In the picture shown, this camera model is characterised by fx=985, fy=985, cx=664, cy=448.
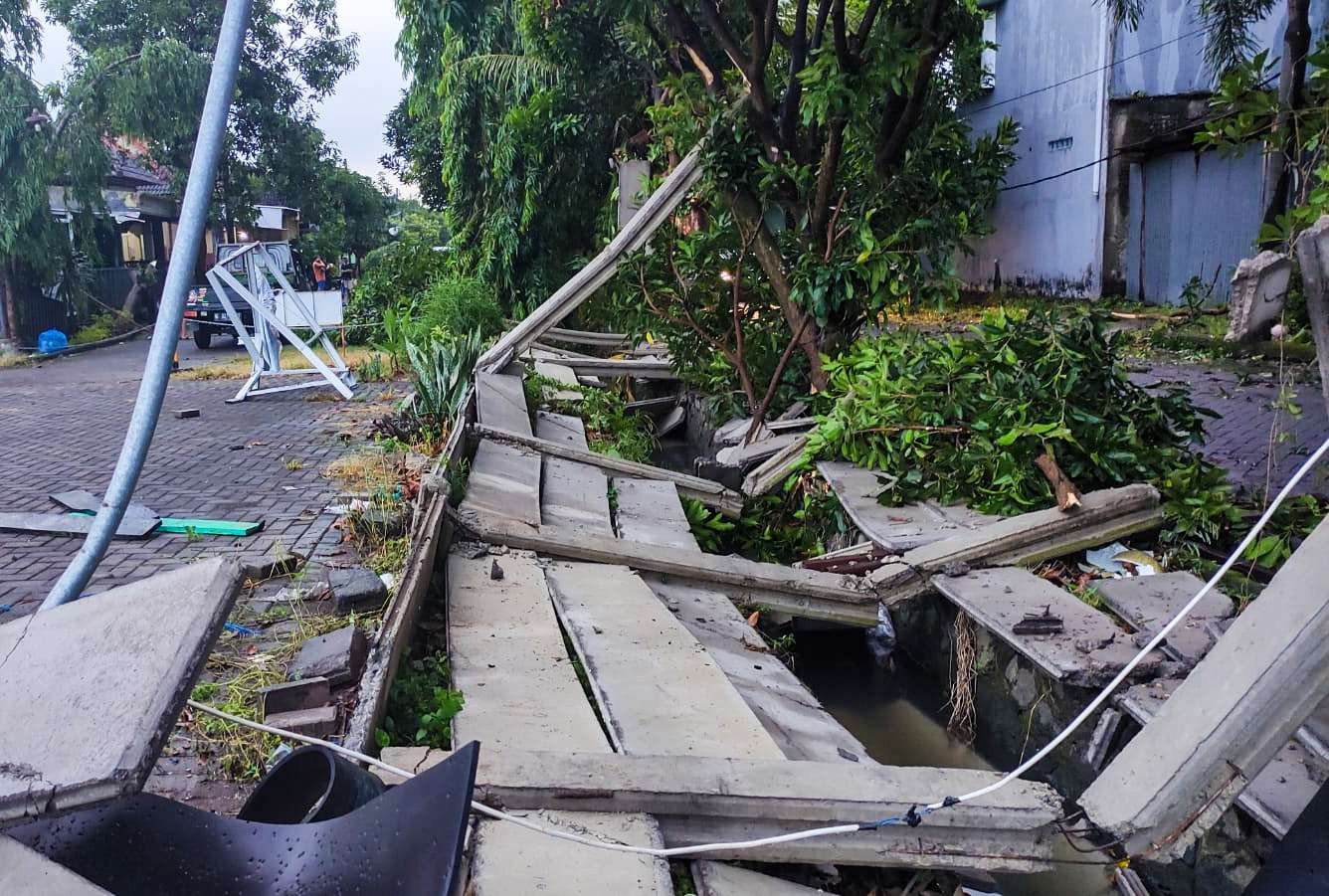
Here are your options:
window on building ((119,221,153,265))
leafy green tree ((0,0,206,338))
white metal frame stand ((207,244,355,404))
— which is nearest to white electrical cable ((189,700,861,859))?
white metal frame stand ((207,244,355,404))

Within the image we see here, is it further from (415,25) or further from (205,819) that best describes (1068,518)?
(415,25)

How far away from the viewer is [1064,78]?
16.8m

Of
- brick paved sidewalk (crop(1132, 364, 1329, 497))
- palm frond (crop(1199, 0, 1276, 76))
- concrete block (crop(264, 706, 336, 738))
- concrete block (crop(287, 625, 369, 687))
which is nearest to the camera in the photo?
concrete block (crop(264, 706, 336, 738))

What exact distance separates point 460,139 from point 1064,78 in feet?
33.5

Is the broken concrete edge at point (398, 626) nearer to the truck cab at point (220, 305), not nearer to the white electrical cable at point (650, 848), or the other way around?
the white electrical cable at point (650, 848)

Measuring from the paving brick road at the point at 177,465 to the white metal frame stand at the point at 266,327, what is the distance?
0.26m

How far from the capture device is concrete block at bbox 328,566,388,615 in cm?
400

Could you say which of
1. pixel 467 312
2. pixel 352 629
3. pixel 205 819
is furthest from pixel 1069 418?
pixel 467 312

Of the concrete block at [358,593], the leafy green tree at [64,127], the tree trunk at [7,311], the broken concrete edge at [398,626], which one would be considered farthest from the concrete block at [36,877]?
the tree trunk at [7,311]

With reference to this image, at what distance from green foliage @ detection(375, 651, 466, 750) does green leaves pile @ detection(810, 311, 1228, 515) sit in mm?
3081

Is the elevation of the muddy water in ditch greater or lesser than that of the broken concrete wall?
lesser

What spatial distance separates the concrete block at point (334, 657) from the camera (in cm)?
328

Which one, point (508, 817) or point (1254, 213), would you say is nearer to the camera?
point (508, 817)

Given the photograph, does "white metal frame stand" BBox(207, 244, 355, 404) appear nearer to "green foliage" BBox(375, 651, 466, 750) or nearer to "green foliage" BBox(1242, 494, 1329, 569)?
"green foliage" BBox(375, 651, 466, 750)
